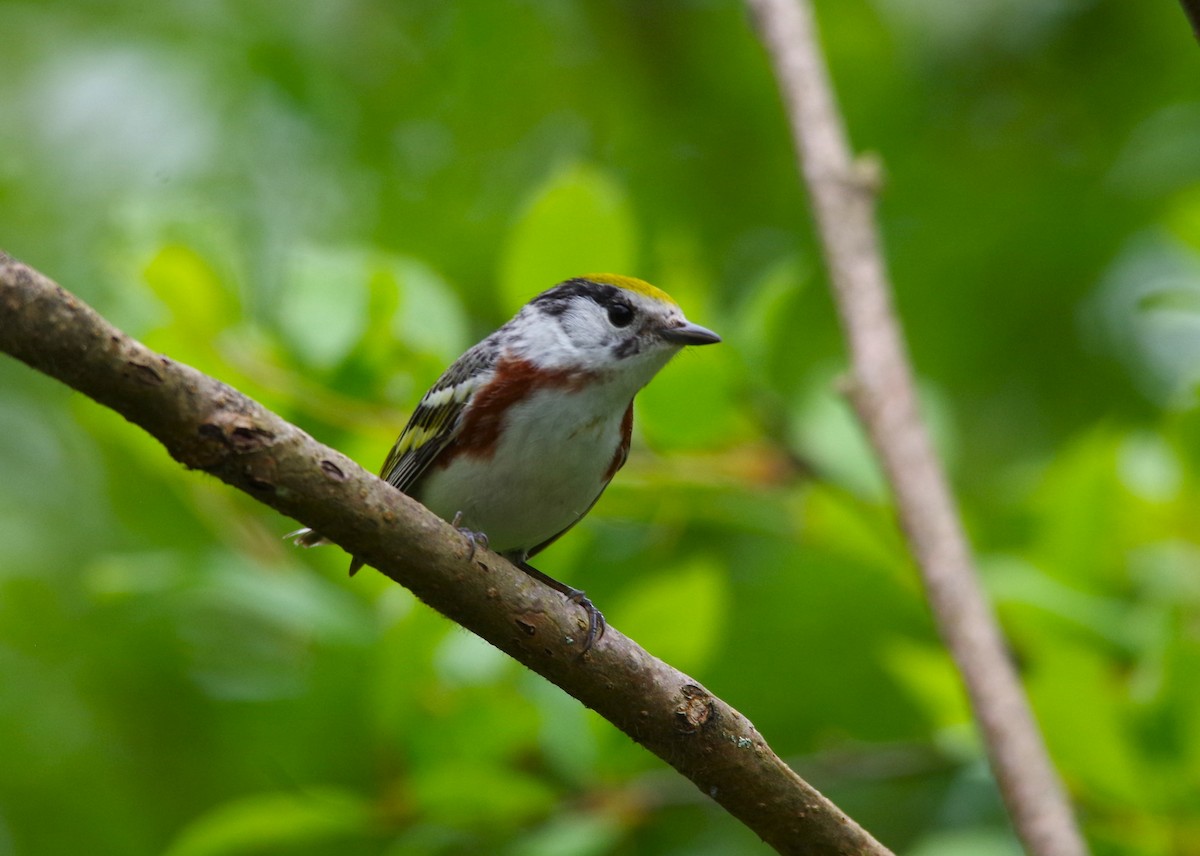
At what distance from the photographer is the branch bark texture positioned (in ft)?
9.62

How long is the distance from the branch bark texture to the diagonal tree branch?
73cm

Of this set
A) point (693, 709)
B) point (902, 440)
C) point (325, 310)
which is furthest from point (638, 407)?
point (693, 709)

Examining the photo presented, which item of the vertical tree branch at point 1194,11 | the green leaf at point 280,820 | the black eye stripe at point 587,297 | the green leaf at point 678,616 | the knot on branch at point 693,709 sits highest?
the black eye stripe at point 587,297

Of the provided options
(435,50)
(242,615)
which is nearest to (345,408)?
(242,615)

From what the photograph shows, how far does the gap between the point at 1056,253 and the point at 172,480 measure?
140 inches

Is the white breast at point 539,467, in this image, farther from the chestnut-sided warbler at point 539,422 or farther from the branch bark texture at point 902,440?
the branch bark texture at point 902,440

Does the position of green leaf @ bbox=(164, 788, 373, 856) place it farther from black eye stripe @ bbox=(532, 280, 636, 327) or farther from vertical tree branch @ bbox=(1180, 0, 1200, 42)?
vertical tree branch @ bbox=(1180, 0, 1200, 42)

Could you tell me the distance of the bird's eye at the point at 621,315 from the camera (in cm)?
343

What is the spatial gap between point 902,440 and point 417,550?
1727 millimetres

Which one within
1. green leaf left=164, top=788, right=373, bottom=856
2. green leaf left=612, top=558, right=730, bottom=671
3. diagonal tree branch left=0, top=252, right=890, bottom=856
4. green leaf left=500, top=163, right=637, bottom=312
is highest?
green leaf left=500, top=163, right=637, bottom=312

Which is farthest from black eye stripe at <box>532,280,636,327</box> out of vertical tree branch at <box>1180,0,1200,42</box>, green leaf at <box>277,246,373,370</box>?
vertical tree branch at <box>1180,0,1200,42</box>

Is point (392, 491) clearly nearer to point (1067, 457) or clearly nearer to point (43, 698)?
point (1067, 457)

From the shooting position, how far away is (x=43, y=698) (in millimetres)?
4863

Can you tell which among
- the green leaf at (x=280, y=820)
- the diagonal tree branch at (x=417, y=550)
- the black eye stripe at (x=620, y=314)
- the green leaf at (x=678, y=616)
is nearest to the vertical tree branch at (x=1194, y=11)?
the diagonal tree branch at (x=417, y=550)
